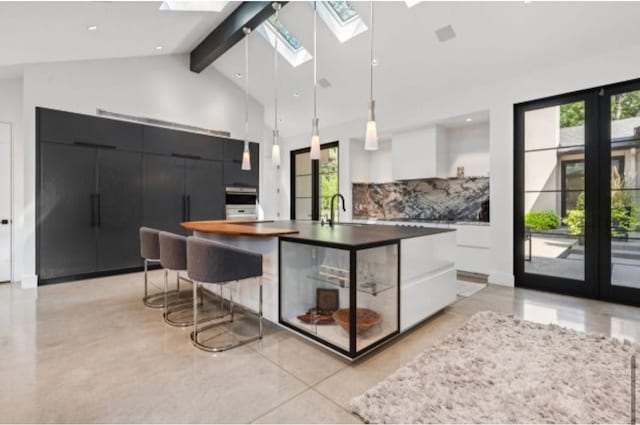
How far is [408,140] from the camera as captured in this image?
521 cm

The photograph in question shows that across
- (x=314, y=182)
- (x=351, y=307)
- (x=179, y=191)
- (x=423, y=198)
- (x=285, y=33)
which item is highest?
(x=285, y=33)

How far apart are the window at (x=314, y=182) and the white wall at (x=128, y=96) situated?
3.89 feet

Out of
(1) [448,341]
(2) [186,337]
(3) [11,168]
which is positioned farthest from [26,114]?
(1) [448,341]

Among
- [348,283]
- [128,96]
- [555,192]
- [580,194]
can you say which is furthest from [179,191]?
[580,194]

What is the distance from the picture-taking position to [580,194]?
3545 mm

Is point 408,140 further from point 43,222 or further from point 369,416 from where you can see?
point 43,222

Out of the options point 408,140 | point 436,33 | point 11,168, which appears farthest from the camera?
point 408,140

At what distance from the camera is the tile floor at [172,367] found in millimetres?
1577

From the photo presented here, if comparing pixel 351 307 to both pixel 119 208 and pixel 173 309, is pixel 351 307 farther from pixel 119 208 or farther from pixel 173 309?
pixel 119 208

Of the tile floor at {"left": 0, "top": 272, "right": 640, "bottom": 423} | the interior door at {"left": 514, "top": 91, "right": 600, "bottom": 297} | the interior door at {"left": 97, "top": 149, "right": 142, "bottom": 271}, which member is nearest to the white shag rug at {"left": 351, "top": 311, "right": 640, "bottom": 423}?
the tile floor at {"left": 0, "top": 272, "right": 640, "bottom": 423}

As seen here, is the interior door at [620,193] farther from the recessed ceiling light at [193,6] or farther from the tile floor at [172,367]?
the recessed ceiling light at [193,6]

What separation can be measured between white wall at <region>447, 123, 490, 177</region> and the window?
219 cm

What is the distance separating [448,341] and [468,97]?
3483 millimetres

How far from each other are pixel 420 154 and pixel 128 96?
470cm
